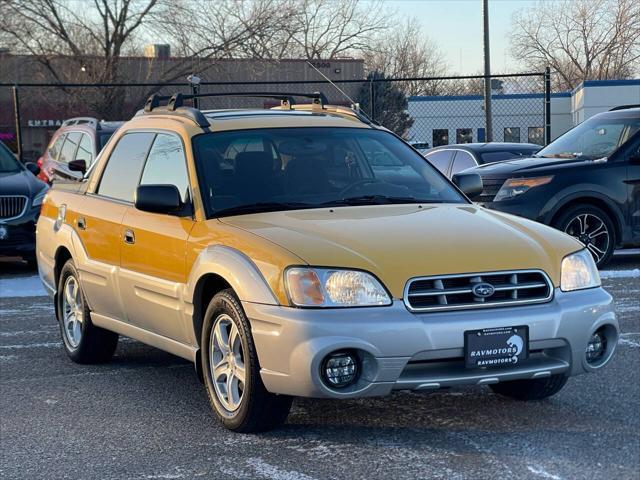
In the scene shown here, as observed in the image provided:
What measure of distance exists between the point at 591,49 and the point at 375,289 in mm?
57070

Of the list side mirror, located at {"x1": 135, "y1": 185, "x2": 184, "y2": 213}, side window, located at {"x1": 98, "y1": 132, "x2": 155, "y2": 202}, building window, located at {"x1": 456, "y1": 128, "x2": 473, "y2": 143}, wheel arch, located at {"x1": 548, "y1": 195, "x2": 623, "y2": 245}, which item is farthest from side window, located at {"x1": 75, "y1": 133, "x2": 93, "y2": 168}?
building window, located at {"x1": 456, "y1": 128, "x2": 473, "y2": 143}

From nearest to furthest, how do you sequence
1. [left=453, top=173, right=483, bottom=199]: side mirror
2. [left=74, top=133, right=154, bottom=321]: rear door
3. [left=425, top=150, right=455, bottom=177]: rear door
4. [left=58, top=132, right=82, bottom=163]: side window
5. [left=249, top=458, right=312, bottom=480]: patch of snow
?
[left=249, top=458, right=312, bottom=480]: patch of snow
[left=74, top=133, right=154, bottom=321]: rear door
[left=453, top=173, right=483, bottom=199]: side mirror
[left=425, top=150, right=455, bottom=177]: rear door
[left=58, top=132, right=82, bottom=163]: side window

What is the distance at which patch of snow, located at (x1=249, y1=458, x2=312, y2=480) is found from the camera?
4.64 meters

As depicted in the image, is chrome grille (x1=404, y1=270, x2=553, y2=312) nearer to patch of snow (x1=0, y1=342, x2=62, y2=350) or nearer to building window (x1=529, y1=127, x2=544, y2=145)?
patch of snow (x1=0, y1=342, x2=62, y2=350)

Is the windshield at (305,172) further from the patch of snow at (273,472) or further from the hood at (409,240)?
the patch of snow at (273,472)

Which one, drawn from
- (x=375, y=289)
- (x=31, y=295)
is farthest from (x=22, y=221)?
(x=375, y=289)

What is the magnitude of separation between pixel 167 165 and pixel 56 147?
11247 mm

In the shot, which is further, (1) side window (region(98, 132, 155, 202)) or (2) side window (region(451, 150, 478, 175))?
(2) side window (region(451, 150, 478, 175))

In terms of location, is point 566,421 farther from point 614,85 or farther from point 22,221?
point 614,85

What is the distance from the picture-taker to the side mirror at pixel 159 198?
232 inches

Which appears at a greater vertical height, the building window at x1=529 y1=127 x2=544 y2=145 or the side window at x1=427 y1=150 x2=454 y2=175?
the side window at x1=427 y1=150 x2=454 y2=175

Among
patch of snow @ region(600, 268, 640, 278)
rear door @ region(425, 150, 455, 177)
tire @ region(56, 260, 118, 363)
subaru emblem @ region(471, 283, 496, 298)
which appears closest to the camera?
subaru emblem @ region(471, 283, 496, 298)

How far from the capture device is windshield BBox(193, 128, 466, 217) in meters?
6.01

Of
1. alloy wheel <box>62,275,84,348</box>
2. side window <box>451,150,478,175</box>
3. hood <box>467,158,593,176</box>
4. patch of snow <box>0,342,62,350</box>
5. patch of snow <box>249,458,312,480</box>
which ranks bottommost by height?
patch of snow <box>0,342,62,350</box>
